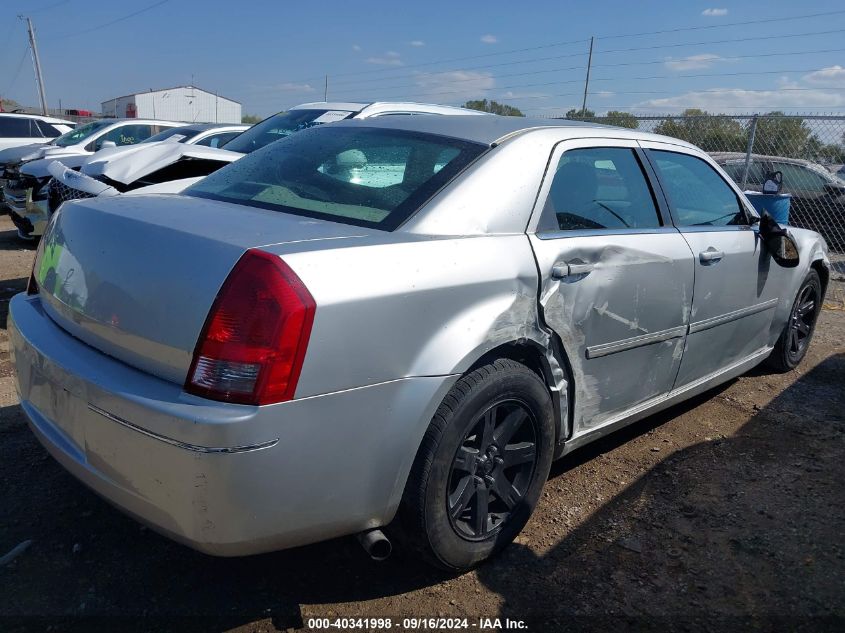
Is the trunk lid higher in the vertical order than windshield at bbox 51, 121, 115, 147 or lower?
higher

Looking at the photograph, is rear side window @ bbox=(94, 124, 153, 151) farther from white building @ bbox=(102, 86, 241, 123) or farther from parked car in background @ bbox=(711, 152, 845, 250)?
white building @ bbox=(102, 86, 241, 123)

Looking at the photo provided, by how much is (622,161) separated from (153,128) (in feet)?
42.4

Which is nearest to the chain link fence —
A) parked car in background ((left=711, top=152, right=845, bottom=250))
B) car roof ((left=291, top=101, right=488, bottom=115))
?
parked car in background ((left=711, top=152, right=845, bottom=250))

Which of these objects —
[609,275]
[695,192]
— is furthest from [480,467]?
[695,192]

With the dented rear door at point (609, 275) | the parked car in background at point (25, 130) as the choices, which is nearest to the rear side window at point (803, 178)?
the dented rear door at point (609, 275)

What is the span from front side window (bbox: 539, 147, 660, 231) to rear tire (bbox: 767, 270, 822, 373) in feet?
6.51

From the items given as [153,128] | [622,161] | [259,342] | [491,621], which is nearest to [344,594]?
[491,621]

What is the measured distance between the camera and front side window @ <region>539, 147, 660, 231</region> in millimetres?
2842

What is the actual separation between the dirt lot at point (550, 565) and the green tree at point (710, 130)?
25.6 ft

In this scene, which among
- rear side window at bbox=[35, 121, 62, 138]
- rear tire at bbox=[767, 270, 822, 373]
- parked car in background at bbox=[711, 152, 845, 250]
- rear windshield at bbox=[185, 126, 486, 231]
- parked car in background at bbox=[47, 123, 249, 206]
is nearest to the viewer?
rear windshield at bbox=[185, 126, 486, 231]

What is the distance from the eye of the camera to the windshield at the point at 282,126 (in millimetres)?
6875

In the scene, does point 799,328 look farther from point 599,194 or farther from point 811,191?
point 811,191

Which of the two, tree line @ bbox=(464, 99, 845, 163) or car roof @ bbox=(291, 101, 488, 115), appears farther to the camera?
tree line @ bbox=(464, 99, 845, 163)

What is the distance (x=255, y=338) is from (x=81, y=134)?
12.9 metres
